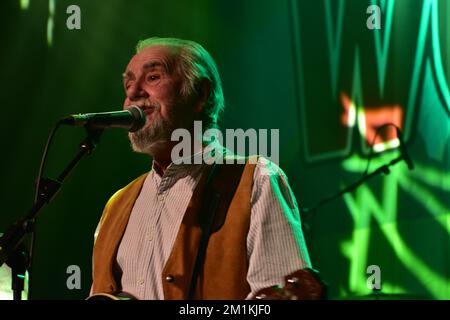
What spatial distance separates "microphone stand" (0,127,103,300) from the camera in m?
1.72

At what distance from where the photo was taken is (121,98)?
354 centimetres

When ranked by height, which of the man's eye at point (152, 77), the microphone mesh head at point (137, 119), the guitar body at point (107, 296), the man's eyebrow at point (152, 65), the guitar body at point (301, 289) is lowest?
the guitar body at point (107, 296)

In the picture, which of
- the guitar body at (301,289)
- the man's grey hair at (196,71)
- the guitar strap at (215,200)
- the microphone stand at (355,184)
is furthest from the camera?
the microphone stand at (355,184)

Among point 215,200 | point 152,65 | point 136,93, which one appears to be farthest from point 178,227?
point 152,65

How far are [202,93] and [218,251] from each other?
2.44ft

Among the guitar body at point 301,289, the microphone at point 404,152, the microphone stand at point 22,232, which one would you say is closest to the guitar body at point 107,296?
the microphone stand at point 22,232

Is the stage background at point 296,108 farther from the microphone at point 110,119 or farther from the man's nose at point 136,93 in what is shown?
the microphone at point 110,119

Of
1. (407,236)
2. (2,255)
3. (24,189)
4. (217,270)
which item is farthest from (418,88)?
(2,255)

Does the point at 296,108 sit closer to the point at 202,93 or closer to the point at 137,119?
the point at 202,93

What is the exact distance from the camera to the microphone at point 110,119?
5.83 feet

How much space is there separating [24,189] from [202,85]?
1649mm

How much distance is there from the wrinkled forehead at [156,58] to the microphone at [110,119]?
1.16ft

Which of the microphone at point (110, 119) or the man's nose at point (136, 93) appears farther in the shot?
the man's nose at point (136, 93)

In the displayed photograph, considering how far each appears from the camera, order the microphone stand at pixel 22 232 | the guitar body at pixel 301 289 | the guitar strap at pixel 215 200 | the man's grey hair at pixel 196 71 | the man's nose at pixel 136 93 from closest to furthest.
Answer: the guitar body at pixel 301 289, the microphone stand at pixel 22 232, the guitar strap at pixel 215 200, the man's nose at pixel 136 93, the man's grey hair at pixel 196 71
